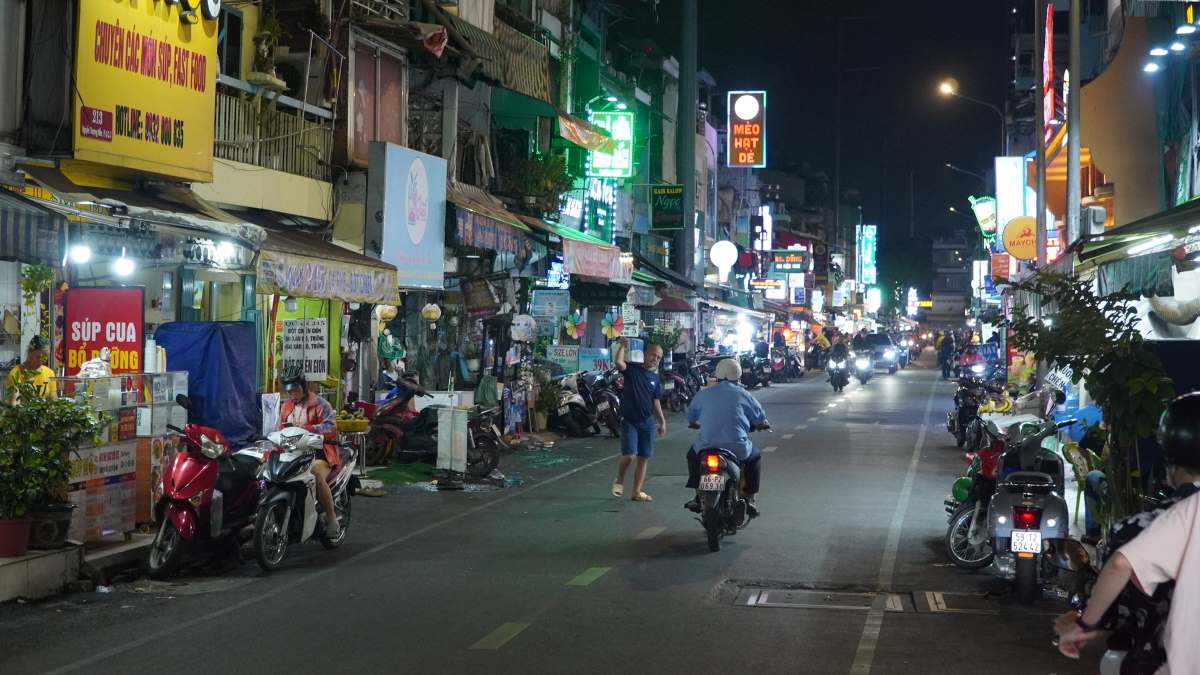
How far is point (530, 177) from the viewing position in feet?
90.7

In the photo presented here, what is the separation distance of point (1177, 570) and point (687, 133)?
44565 mm

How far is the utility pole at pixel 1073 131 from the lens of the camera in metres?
19.7

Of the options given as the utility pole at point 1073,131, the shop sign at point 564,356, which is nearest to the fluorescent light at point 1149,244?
the utility pole at point 1073,131

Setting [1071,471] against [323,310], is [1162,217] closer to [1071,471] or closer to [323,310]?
[1071,471]

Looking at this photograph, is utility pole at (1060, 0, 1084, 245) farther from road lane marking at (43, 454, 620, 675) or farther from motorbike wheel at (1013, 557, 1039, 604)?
motorbike wheel at (1013, 557, 1039, 604)

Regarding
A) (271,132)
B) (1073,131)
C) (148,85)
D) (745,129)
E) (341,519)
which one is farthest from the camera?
(745,129)

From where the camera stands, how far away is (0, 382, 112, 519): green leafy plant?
31.4 feet

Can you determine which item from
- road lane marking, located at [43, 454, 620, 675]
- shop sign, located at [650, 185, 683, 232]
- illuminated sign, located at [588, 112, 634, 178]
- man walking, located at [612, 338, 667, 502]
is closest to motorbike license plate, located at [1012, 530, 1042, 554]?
road lane marking, located at [43, 454, 620, 675]

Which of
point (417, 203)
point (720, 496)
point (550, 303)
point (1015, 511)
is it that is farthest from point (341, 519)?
point (550, 303)

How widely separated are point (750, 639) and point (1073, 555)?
133 inches

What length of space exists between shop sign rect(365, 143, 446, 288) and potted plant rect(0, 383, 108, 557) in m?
9.90

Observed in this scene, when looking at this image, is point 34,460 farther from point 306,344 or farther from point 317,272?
point 306,344

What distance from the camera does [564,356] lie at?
28.0 meters

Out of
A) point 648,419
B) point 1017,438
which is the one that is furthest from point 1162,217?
point 648,419
